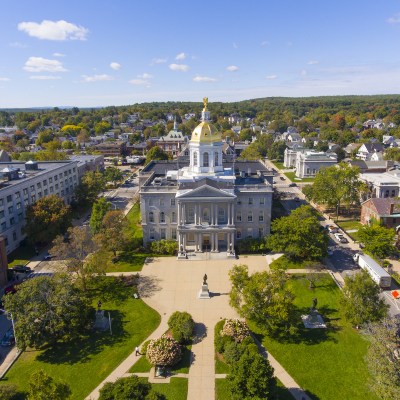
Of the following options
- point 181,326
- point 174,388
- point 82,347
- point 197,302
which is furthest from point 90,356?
point 197,302

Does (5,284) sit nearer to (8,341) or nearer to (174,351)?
(8,341)

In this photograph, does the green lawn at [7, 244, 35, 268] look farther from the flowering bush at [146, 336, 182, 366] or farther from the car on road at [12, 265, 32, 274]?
the flowering bush at [146, 336, 182, 366]

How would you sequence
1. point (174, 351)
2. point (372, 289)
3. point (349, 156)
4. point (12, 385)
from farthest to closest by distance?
point (349, 156) < point (372, 289) < point (174, 351) < point (12, 385)

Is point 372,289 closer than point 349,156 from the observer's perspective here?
Yes

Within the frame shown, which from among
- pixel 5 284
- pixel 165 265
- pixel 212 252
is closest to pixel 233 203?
pixel 212 252

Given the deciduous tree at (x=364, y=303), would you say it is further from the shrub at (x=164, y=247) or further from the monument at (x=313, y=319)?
the shrub at (x=164, y=247)

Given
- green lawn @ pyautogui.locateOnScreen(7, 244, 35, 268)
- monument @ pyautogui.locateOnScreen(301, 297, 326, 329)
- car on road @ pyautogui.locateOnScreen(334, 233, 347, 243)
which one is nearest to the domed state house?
car on road @ pyautogui.locateOnScreen(334, 233, 347, 243)
